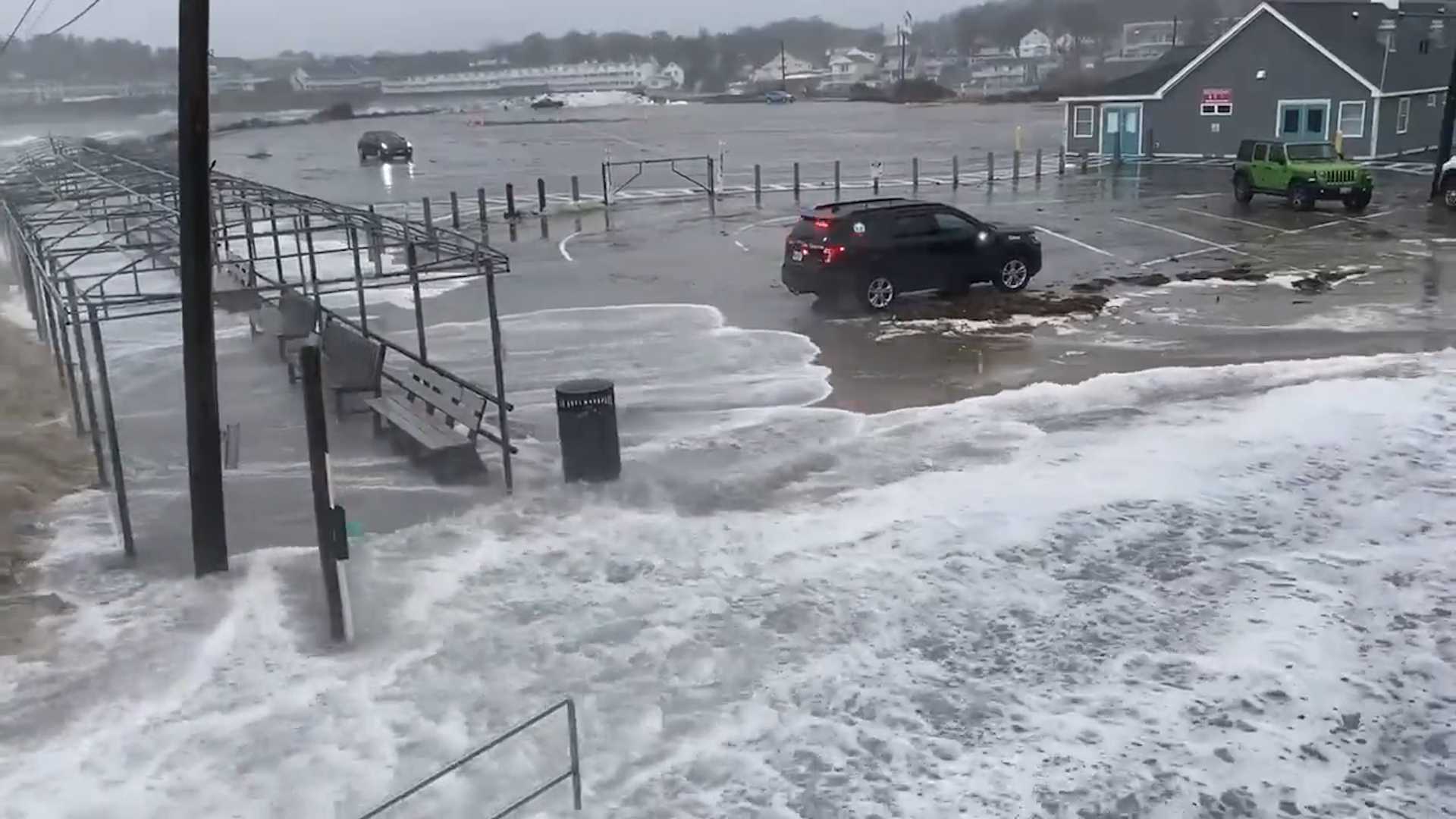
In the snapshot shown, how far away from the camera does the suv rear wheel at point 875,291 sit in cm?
1859

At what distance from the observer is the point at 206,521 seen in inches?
360

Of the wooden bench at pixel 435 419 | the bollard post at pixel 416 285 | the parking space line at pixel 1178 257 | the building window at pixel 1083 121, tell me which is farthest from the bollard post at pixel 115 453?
the building window at pixel 1083 121

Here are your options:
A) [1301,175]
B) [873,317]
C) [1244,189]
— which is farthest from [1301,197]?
[873,317]

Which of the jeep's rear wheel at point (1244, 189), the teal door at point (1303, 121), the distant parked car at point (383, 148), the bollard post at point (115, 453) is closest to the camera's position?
the bollard post at point (115, 453)

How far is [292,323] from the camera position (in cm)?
1681

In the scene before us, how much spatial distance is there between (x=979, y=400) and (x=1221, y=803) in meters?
7.57

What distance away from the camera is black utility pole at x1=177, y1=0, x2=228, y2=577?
27.0ft

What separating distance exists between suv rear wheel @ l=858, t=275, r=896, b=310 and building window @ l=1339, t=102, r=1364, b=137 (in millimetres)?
30527

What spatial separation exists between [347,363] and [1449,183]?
25603 mm

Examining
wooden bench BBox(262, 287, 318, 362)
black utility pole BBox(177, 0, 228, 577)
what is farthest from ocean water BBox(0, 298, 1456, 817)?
wooden bench BBox(262, 287, 318, 362)

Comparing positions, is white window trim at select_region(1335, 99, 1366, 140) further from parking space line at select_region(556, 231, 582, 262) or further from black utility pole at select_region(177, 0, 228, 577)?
black utility pole at select_region(177, 0, 228, 577)

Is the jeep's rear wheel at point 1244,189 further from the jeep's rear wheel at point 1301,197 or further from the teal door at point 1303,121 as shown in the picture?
the teal door at point 1303,121

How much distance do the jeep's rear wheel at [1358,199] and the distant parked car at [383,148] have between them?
A: 51164mm

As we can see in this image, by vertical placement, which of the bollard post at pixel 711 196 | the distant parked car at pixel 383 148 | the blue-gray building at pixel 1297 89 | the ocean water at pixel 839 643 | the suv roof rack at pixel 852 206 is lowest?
the ocean water at pixel 839 643
